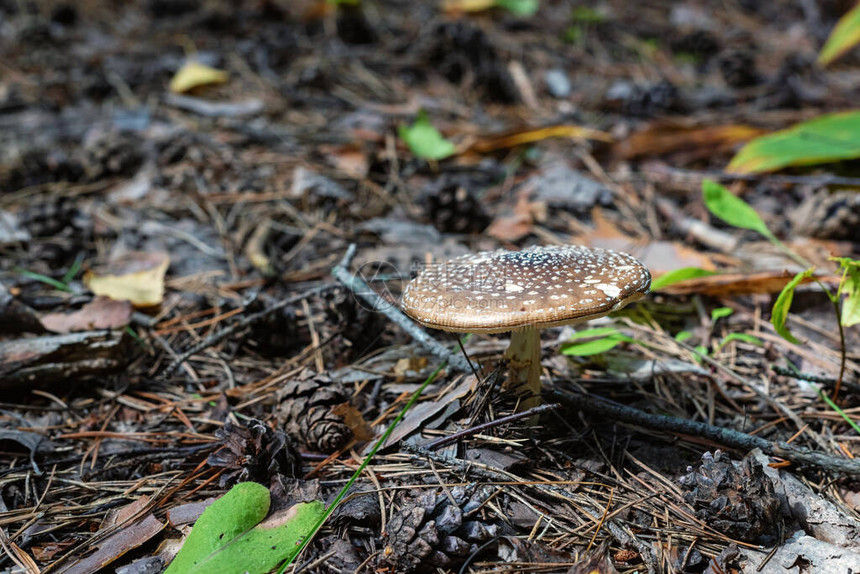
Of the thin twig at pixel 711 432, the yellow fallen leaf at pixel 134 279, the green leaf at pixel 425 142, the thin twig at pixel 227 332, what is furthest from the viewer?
the green leaf at pixel 425 142

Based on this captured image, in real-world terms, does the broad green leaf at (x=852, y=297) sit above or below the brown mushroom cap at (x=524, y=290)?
below

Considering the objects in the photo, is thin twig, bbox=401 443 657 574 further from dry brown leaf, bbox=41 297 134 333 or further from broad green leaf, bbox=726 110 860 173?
broad green leaf, bbox=726 110 860 173

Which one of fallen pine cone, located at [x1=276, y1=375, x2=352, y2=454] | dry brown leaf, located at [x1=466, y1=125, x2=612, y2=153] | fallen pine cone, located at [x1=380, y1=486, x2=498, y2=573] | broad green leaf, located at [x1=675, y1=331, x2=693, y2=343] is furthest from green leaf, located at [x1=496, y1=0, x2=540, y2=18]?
fallen pine cone, located at [x1=380, y1=486, x2=498, y2=573]

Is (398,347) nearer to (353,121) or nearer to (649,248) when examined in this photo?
(649,248)

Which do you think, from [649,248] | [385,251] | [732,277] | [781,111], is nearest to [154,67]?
[385,251]

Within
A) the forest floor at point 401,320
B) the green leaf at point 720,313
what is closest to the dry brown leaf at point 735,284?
the forest floor at point 401,320

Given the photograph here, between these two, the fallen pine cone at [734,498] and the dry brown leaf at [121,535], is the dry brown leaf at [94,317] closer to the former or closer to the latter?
the dry brown leaf at [121,535]

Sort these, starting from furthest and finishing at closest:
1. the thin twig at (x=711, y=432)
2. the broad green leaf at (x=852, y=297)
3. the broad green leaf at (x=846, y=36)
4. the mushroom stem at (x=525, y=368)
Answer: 1. the broad green leaf at (x=846, y=36)
2. the mushroom stem at (x=525, y=368)
3. the broad green leaf at (x=852, y=297)
4. the thin twig at (x=711, y=432)
